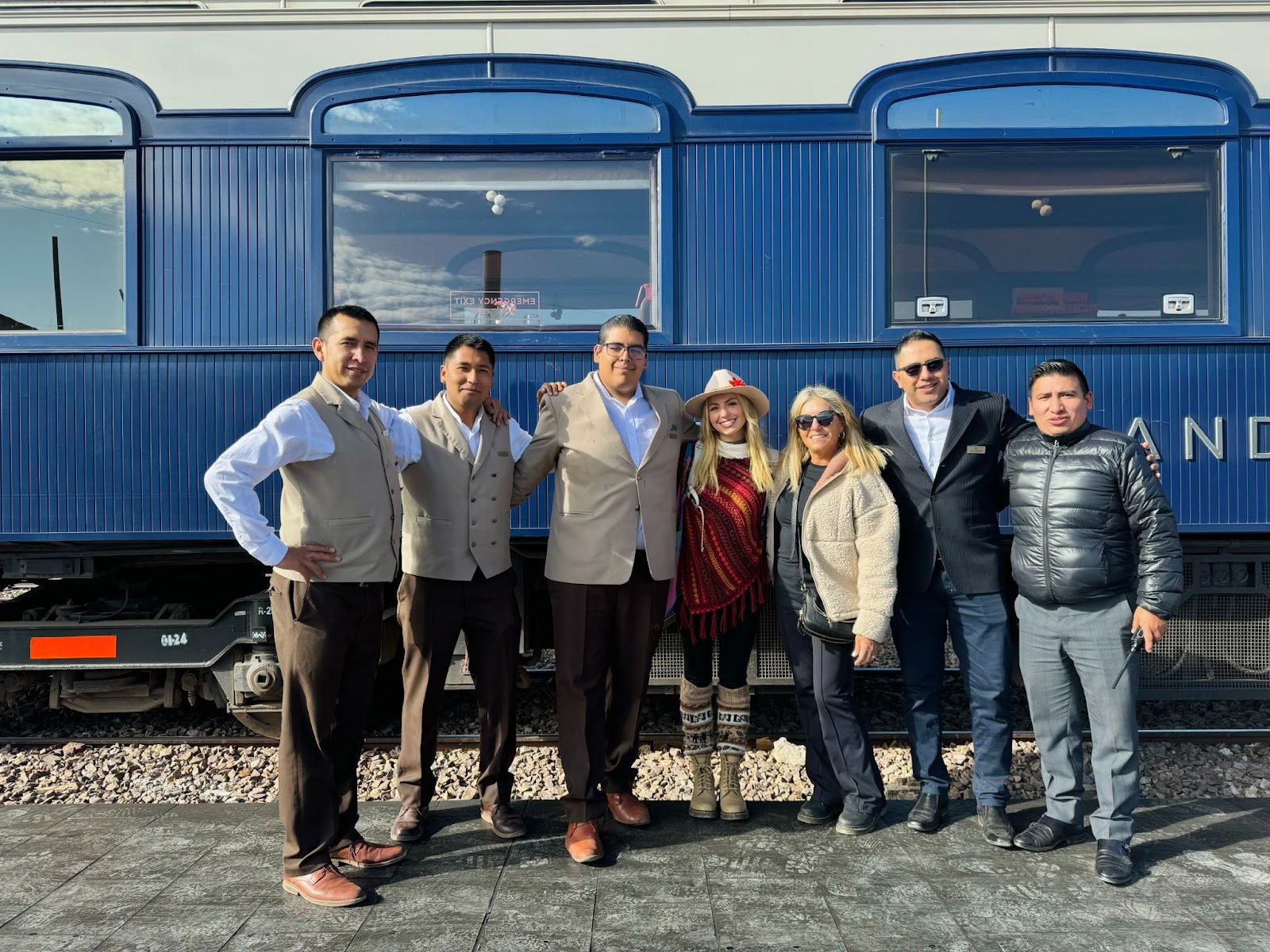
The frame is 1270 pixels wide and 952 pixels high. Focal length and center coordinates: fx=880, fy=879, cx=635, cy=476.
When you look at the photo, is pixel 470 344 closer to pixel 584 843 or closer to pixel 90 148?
pixel 584 843

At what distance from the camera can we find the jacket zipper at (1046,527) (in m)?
3.02

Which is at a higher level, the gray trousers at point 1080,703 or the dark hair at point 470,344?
the dark hair at point 470,344

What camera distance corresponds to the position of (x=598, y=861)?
10.0 feet

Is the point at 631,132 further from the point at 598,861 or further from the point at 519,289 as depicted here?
the point at 598,861

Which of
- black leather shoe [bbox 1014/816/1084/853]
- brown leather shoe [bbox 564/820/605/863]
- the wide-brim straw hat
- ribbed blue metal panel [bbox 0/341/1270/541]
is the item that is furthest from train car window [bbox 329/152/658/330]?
black leather shoe [bbox 1014/816/1084/853]

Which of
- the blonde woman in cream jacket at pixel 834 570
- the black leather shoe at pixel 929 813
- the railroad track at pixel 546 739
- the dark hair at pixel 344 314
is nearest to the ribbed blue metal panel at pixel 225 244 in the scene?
the dark hair at pixel 344 314

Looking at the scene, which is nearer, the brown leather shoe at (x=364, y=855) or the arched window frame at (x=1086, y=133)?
the brown leather shoe at (x=364, y=855)

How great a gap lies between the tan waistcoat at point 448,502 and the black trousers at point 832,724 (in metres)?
1.16

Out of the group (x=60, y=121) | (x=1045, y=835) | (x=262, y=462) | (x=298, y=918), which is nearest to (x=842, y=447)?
(x=1045, y=835)

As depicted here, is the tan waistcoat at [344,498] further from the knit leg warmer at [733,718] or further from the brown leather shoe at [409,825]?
the knit leg warmer at [733,718]

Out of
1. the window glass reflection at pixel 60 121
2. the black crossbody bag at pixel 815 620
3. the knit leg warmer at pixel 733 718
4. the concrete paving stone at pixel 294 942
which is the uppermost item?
the window glass reflection at pixel 60 121

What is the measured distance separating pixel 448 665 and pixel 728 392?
145 cm

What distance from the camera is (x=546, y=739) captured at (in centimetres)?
438

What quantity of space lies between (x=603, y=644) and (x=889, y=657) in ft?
5.69
